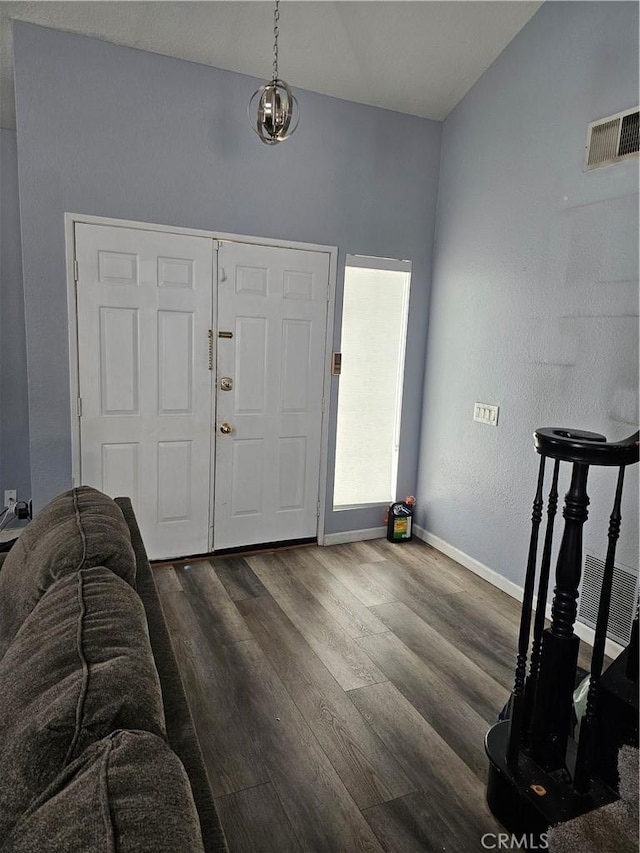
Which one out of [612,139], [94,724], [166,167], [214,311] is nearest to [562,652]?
[94,724]

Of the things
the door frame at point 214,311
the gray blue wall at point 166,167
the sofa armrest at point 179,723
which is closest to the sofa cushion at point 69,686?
the sofa armrest at point 179,723

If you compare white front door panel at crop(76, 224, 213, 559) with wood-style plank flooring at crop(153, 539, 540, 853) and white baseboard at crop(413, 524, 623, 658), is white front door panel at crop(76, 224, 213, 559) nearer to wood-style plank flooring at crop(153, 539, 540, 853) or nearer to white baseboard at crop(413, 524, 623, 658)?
wood-style plank flooring at crop(153, 539, 540, 853)

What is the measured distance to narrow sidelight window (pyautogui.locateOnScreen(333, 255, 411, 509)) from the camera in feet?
12.5

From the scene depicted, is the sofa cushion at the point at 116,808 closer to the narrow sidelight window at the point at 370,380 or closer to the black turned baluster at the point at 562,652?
the black turned baluster at the point at 562,652

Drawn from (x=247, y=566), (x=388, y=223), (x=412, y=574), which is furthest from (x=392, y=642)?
(x=388, y=223)

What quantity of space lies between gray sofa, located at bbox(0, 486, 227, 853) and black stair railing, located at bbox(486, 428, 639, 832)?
113 cm

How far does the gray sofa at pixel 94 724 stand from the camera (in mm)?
672

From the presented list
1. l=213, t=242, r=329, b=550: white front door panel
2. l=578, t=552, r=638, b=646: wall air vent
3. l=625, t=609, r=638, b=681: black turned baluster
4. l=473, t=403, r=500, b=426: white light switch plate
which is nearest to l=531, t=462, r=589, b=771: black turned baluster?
l=625, t=609, r=638, b=681: black turned baluster

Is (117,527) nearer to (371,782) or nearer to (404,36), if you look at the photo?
(371,782)

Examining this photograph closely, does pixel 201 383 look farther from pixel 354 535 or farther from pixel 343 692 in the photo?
pixel 343 692

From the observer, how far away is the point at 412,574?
3.56 meters

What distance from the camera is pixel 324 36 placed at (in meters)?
3.05

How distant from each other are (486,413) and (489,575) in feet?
3.33

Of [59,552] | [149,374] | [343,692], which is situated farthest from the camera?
[149,374]
